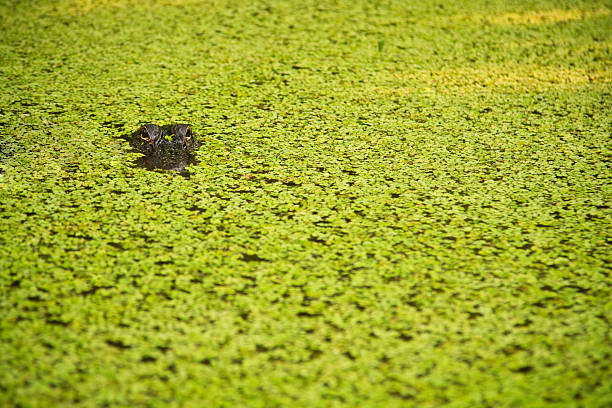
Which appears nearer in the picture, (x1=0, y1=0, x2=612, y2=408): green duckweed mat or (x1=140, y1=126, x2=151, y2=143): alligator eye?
(x1=0, y1=0, x2=612, y2=408): green duckweed mat

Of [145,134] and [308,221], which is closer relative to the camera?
[308,221]

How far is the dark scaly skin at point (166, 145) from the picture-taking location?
199 cm

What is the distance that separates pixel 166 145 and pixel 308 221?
65 cm

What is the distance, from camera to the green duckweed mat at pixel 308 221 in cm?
117

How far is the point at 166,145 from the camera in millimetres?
2031

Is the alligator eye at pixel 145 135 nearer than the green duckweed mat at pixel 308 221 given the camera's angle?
No

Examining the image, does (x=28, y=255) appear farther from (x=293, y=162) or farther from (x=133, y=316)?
(x=293, y=162)

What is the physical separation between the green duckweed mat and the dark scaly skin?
0.06 metres

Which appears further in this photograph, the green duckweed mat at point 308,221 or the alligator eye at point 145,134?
the alligator eye at point 145,134

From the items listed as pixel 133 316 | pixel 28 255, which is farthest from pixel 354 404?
pixel 28 255

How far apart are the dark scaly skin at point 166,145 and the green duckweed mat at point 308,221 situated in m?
0.06

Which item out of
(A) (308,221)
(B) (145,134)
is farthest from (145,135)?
(A) (308,221)

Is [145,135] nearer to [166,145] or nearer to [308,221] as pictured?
[166,145]

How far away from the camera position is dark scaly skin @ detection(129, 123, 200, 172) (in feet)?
6.52
